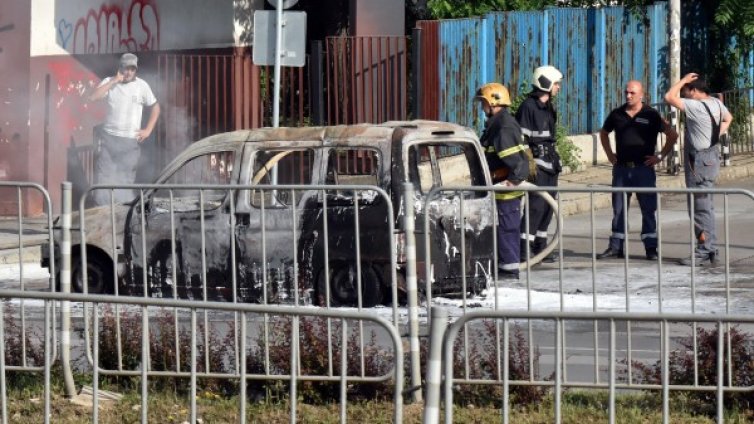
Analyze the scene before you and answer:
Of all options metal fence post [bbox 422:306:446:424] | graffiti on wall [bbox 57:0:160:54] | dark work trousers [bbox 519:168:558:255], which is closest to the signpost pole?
dark work trousers [bbox 519:168:558:255]

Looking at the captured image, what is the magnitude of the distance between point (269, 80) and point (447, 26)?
2217mm

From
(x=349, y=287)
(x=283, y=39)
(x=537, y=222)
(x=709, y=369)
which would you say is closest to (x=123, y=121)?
(x=283, y=39)

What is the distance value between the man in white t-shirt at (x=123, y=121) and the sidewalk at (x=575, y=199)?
1068 mm

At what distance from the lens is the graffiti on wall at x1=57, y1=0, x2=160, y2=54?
19.4 metres

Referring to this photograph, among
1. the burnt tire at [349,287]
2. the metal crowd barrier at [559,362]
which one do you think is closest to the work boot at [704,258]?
the burnt tire at [349,287]

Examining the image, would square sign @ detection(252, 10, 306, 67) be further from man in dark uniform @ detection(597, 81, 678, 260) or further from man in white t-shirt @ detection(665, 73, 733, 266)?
man in white t-shirt @ detection(665, 73, 733, 266)

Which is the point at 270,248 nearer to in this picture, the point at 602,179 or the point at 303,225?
the point at 303,225

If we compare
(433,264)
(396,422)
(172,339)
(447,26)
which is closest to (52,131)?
(447,26)

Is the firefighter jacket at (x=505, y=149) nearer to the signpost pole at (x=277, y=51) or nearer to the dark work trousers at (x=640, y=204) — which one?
the dark work trousers at (x=640, y=204)

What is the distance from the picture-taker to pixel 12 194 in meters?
18.0

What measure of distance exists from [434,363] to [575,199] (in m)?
11.9

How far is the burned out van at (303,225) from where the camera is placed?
9.86 meters

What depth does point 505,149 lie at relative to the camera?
42.9 feet

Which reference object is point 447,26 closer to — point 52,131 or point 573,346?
point 52,131
